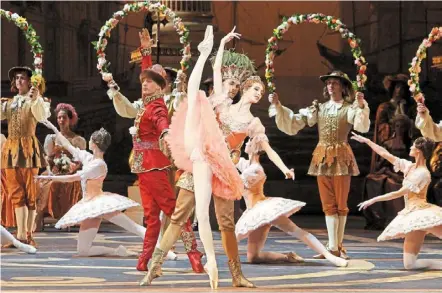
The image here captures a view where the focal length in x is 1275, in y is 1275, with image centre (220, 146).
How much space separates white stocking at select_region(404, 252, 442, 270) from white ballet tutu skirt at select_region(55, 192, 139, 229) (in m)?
2.21

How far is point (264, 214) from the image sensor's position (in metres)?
9.77

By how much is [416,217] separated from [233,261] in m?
1.84

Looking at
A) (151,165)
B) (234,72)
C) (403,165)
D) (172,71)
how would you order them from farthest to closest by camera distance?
(172,71)
(403,165)
(151,165)
(234,72)

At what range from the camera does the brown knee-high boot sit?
27.5 feet

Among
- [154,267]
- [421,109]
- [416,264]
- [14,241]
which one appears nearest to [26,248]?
[14,241]

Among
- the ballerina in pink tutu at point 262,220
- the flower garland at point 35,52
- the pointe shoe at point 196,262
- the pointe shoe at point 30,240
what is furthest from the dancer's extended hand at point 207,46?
the pointe shoe at point 30,240

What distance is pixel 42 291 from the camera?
316 inches

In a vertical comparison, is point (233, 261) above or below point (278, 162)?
below

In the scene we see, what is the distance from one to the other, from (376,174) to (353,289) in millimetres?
6197

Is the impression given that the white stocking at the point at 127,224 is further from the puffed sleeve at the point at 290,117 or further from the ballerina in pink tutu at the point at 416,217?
the ballerina in pink tutu at the point at 416,217

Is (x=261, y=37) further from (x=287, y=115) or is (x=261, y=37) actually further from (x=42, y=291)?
(x=42, y=291)

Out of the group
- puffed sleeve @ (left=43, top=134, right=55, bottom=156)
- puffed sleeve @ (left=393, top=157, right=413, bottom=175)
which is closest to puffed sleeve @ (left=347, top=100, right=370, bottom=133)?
puffed sleeve @ (left=393, top=157, right=413, bottom=175)

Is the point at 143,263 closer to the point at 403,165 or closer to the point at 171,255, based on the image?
the point at 171,255

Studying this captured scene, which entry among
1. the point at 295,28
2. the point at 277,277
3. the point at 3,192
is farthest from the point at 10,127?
the point at 295,28
